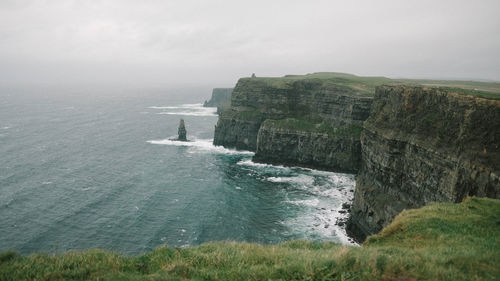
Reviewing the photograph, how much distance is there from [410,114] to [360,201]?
14.3 metres

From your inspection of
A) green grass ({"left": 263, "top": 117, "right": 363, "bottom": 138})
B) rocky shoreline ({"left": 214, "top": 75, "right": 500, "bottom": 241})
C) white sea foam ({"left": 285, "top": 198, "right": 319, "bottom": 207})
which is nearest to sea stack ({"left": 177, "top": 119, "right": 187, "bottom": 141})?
rocky shoreline ({"left": 214, "top": 75, "right": 500, "bottom": 241})

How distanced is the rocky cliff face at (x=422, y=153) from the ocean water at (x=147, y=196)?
7303 mm

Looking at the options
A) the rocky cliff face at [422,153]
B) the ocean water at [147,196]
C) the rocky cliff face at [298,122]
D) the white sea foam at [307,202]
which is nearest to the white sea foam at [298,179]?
the ocean water at [147,196]

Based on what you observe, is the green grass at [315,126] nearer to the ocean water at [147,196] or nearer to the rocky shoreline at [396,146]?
the rocky shoreline at [396,146]

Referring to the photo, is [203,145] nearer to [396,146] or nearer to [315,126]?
[315,126]

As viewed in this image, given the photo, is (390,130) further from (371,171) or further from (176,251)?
(176,251)

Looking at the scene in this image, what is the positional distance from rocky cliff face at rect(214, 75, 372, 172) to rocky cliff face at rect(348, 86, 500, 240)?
24799 mm

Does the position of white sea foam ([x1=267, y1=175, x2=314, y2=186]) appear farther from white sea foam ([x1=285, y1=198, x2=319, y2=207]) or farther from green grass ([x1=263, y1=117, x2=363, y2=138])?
green grass ([x1=263, y1=117, x2=363, y2=138])

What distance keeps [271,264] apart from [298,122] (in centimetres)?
7329

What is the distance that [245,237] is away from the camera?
138 ft

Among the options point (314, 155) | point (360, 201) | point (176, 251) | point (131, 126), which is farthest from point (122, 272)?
point (131, 126)

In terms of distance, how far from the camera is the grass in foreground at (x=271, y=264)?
429 inches

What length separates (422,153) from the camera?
36.2 m

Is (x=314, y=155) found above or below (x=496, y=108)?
below
